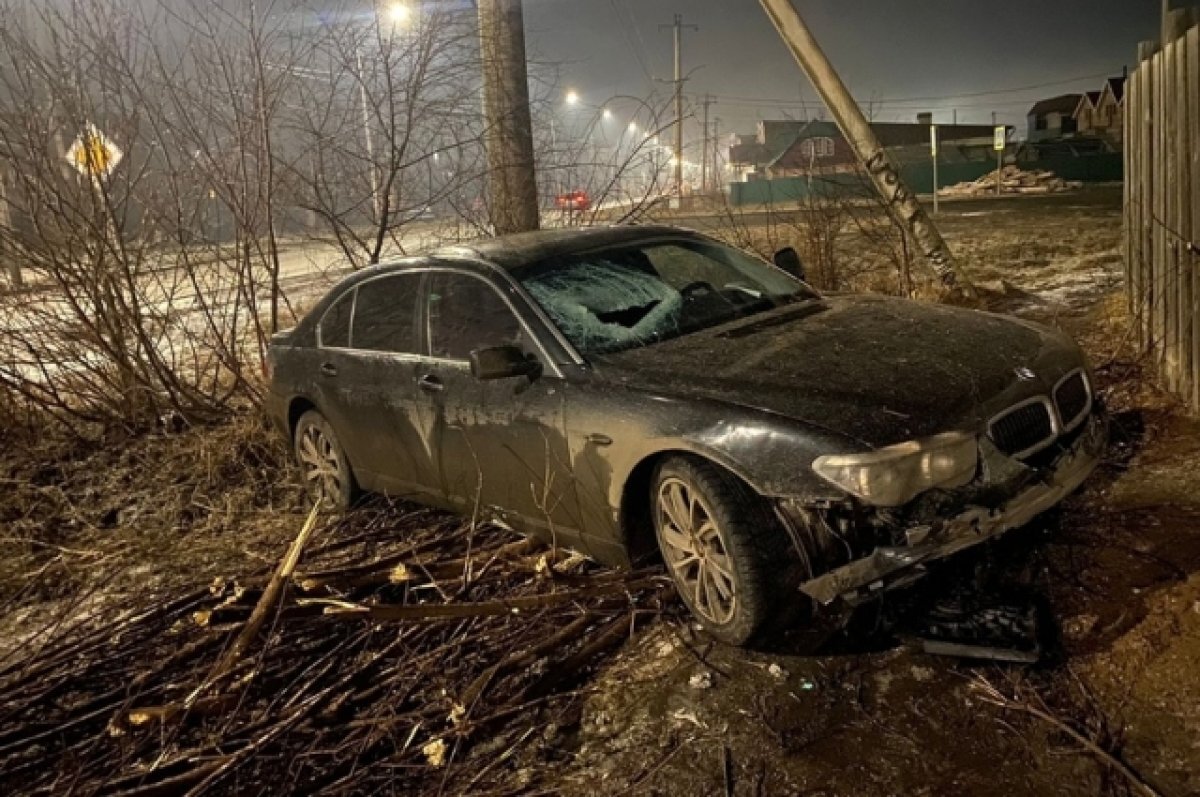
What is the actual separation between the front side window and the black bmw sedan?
0.01 meters

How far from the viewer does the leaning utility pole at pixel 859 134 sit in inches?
355

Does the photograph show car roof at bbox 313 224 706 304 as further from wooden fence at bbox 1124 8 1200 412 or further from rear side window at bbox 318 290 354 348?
wooden fence at bbox 1124 8 1200 412

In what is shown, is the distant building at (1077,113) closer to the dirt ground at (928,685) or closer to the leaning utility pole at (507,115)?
the leaning utility pole at (507,115)

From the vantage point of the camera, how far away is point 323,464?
532cm

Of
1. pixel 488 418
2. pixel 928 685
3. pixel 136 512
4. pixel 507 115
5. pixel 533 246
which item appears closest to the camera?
pixel 928 685

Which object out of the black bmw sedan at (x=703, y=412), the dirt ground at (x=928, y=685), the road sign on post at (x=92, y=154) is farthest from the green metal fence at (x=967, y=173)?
the dirt ground at (x=928, y=685)

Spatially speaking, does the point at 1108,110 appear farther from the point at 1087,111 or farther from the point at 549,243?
the point at 549,243

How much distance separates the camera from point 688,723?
9.59ft

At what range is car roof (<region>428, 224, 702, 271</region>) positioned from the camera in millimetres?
4281

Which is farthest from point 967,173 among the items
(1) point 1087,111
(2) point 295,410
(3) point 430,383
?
(3) point 430,383

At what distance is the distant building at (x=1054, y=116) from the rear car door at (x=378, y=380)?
75.8m

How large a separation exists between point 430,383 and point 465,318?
353mm

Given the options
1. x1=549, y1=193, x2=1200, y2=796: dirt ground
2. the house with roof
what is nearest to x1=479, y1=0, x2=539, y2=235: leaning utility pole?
x1=549, y1=193, x2=1200, y2=796: dirt ground

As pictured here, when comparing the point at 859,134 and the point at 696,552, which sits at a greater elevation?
the point at 859,134
